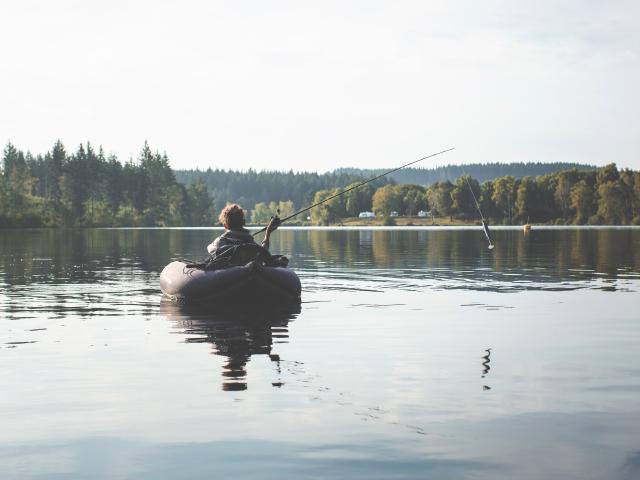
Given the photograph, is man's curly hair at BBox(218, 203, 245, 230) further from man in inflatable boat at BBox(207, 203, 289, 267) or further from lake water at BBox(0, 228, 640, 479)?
lake water at BBox(0, 228, 640, 479)

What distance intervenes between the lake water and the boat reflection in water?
0.07 metres

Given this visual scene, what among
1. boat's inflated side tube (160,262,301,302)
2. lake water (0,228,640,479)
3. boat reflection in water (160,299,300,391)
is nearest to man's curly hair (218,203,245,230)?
boat's inflated side tube (160,262,301,302)

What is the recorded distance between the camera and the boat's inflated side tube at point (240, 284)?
21953mm

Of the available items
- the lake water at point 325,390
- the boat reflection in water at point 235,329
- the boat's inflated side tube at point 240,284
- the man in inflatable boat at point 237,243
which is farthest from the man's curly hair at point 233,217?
the lake water at point 325,390

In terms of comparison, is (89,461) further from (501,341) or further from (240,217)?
(240,217)

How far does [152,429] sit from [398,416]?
2.86 meters

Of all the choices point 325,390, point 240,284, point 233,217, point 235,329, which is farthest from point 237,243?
point 325,390

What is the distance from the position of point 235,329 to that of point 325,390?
7.32 meters

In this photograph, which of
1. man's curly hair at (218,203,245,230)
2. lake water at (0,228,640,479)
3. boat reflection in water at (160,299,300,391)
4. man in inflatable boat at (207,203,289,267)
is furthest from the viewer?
man in inflatable boat at (207,203,289,267)

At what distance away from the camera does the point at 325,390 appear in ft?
37.9

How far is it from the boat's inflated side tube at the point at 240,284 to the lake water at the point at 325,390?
2.45 ft

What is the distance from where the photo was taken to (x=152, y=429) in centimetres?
945

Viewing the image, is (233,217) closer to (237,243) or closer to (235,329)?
(237,243)

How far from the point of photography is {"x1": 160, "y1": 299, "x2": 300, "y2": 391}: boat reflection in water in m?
13.7
